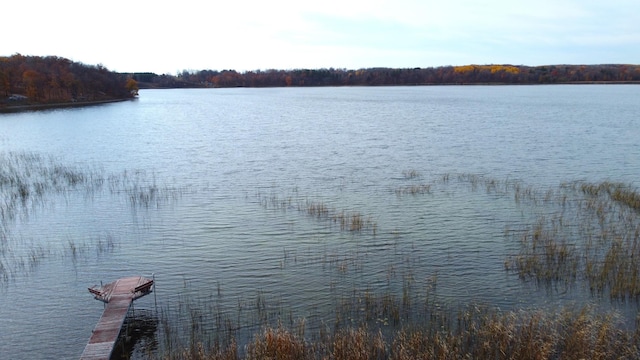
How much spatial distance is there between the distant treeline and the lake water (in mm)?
70877

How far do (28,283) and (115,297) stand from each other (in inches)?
199

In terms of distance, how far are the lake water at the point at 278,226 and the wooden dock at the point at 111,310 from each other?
662 mm

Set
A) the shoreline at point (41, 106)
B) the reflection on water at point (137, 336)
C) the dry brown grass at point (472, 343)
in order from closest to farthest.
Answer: the dry brown grass at point (472, 343) → the reflection on water at point (137, 336) → the shoreline at point (41, 106)

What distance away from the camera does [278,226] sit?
2362cm

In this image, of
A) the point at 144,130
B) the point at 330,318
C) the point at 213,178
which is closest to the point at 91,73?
the point at 144,130

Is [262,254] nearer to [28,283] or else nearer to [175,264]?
[175,264]

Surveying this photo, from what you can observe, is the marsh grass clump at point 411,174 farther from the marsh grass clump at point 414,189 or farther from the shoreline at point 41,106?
the shoreline at point 41,106

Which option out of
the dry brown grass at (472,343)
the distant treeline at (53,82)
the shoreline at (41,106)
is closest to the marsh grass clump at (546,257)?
the dry brown grass at (472,343)

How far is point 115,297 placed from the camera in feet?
49.4

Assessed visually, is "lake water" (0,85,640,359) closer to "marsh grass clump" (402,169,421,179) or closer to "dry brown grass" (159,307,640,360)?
"marsh grass clump" (402,169,421,179)

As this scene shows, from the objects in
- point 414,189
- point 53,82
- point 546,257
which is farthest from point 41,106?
point 546,257

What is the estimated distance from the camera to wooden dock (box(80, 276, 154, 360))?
12.4 m

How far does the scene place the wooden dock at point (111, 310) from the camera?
40.7ft

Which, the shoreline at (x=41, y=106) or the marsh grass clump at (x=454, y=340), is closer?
the marsh grass clump at (x=454, y=340)
